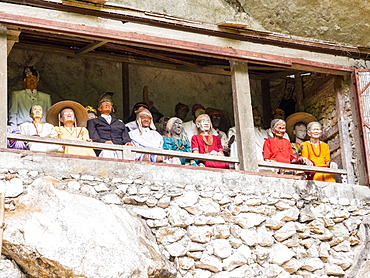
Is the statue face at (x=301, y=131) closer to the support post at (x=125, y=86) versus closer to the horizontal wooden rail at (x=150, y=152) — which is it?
the horizontal wooden rail at (x=150, y=152)

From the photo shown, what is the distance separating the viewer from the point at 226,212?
11180mm

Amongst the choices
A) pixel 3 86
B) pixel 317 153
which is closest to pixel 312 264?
pixel 317 153

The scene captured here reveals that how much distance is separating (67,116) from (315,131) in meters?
3.71

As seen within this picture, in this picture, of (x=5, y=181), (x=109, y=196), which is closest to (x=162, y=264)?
(x=109, y=196)

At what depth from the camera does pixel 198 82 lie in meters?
15.1

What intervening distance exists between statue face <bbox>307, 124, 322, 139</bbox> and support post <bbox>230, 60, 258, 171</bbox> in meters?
1.33

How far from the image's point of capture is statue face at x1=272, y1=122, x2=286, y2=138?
1291cm

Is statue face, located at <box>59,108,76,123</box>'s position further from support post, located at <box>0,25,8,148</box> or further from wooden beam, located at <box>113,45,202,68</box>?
wooden beam, located at <box>113,45,202,68</box>

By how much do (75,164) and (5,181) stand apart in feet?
2.99

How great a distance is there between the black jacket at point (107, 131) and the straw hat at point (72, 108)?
0.37 ft

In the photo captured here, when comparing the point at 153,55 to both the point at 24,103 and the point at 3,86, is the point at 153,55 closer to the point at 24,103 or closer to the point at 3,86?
the point at 24,103

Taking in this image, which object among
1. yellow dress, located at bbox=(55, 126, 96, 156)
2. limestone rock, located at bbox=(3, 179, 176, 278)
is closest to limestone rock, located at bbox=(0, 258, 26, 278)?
limestone rock, located at bbox=(3, 179, 176, 278)

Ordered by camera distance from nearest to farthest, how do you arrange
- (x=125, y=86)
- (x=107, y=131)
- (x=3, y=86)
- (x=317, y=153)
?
(x=3, y=86) < (x=107, y=131) < (x=317, y=153) < (x=125, y=86)

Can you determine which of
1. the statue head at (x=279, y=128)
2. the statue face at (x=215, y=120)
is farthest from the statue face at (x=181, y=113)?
the statue head at (x=279, y=128)
